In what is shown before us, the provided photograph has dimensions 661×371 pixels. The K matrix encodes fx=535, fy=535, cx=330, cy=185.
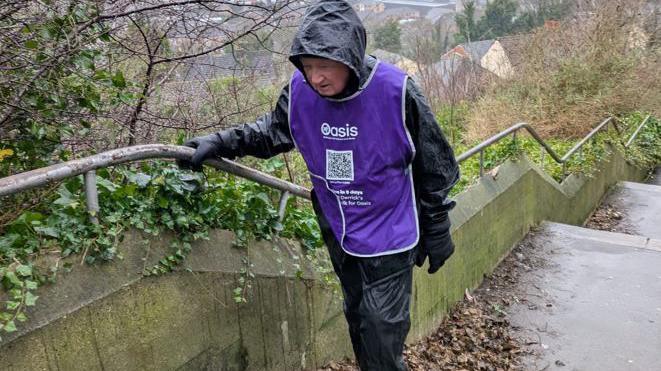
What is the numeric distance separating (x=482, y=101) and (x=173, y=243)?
1085cm

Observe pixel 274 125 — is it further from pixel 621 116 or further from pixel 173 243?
pixel 621 116

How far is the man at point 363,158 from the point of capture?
6.57 ft

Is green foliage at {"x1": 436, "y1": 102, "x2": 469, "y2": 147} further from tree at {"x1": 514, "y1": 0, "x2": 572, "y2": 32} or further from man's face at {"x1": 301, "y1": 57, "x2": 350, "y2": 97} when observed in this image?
tree at {"x1": 514, "y1": 0, "x2": 572, "y2": 32}

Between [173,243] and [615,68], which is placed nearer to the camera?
Result: [173,243]

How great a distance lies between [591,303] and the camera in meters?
4.58

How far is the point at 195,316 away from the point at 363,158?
98 cm

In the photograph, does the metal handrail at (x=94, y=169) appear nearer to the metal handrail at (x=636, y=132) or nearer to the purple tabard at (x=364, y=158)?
the purple tabard at (x=364, y=158)

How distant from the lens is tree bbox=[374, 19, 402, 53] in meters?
28.8

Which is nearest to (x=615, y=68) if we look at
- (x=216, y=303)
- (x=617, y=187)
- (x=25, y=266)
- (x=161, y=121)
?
(x=617, y=187)

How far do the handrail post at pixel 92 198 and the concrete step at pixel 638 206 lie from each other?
27.1ft

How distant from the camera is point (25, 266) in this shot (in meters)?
1.73

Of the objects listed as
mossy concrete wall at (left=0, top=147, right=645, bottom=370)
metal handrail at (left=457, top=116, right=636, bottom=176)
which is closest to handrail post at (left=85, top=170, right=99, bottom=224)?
mossy concrete wall at (left=0, top=147, right=645, bottom=370)

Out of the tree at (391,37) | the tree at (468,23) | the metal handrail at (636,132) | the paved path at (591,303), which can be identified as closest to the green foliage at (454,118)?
the metal handrail at (636,132)

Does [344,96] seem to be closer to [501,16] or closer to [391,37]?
[391,37]
